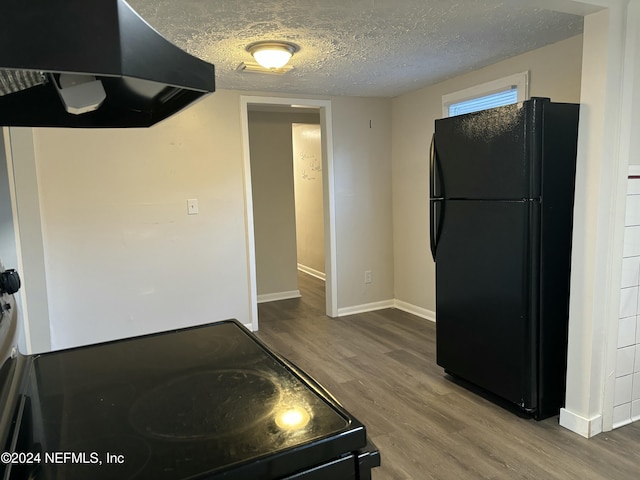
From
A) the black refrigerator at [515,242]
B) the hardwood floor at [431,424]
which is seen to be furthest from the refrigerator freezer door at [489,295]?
the hardwood floor at [431,424]

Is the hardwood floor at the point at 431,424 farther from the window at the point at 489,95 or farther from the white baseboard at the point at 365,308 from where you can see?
the window at the point at 489,95

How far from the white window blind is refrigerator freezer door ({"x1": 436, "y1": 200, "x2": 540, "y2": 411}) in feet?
3.74

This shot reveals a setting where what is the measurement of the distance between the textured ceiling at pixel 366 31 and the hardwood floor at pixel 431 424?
207 cm

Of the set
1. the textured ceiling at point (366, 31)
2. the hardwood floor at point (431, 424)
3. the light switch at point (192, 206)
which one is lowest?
the hardwood floor at point (431, 424)

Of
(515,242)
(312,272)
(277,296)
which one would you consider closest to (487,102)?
(515,242)

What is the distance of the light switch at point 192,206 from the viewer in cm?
364

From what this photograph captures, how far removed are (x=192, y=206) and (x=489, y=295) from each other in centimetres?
241

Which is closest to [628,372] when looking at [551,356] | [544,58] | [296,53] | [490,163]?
[551,356]

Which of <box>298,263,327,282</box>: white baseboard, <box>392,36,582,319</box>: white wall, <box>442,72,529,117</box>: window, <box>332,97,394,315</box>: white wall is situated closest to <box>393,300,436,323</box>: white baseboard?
<box>392,36,582,319</box>: white wall

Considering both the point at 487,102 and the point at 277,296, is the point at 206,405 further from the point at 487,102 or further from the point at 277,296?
the point at 277,296

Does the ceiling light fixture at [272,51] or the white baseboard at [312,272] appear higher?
the ceiling light fixture at [272,51]

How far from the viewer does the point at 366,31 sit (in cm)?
247

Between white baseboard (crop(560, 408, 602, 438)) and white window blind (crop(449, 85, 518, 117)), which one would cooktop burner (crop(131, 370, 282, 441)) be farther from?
white window blind (crop(449, 85, 518, 117))

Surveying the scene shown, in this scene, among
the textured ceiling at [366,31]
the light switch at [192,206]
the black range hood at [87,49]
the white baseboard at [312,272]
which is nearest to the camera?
the black range hood at [87,49]
